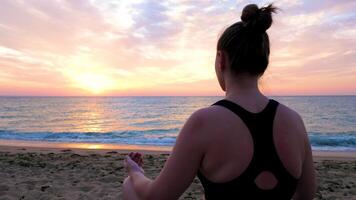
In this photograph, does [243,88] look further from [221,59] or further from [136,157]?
[136,157]

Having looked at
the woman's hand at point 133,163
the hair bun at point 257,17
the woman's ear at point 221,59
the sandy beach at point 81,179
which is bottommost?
the sandy beach at point 81,179

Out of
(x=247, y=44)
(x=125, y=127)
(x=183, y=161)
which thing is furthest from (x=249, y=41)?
(x=125, y=127)

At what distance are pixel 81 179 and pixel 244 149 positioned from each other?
21.1ft

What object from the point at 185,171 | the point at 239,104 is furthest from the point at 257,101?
the point at 185,171

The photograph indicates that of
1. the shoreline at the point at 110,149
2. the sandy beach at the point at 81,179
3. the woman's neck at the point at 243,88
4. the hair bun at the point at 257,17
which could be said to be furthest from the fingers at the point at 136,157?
the shoreline at the point at 110,149

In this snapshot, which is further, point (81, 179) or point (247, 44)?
point (81, 179)

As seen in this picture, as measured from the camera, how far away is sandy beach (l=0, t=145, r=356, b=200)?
6.04 metres

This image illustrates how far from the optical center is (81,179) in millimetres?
7160

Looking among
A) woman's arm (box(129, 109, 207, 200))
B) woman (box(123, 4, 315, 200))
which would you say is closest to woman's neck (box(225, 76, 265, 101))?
woman (box(123, 4, 315, 200))

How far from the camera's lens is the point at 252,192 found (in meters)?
1.28

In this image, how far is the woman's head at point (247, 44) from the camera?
1309 millimetres

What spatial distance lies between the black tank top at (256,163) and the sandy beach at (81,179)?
4634mm

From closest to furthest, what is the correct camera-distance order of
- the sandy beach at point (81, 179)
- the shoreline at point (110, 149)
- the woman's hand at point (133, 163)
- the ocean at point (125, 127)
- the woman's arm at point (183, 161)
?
the woman's arm at point (183, 161) < the woman's hand at point (133, 163) < the sandy beach at point (81, 179) < the shoreline at point (110, 149) < the ocean at point (125, 127)

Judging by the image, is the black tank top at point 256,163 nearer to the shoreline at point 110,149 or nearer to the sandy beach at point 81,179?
the sandy beach at point 81,179
